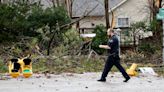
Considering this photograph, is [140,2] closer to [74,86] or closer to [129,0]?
[129,0]

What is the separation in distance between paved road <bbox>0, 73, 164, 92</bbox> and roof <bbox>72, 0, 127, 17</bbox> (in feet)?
115

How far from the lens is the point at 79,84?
15555mm

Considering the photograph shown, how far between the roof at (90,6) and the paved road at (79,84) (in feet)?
115

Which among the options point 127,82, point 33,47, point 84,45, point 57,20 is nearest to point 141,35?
point 57,20

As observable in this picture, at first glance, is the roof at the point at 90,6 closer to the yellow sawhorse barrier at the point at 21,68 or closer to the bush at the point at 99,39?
the bush at the point at 99,39

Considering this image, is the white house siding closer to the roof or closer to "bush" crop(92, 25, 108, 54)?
the roof

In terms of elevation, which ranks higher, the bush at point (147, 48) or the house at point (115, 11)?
the house at point (115, 11)

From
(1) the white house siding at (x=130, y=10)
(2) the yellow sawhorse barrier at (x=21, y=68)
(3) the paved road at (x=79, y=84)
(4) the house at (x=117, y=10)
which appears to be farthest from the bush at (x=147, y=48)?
(1) the white house siding at (x=130, y=10)

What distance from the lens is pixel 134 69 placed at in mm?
18625

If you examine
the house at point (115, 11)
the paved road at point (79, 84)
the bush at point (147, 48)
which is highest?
the house at point (115, 11)

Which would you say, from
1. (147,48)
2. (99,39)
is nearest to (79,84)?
(147,48)

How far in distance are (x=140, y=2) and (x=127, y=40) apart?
20.4 meters

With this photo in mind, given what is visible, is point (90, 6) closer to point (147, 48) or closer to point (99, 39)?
point (99, 39)

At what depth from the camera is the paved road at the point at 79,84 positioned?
1415 cm
